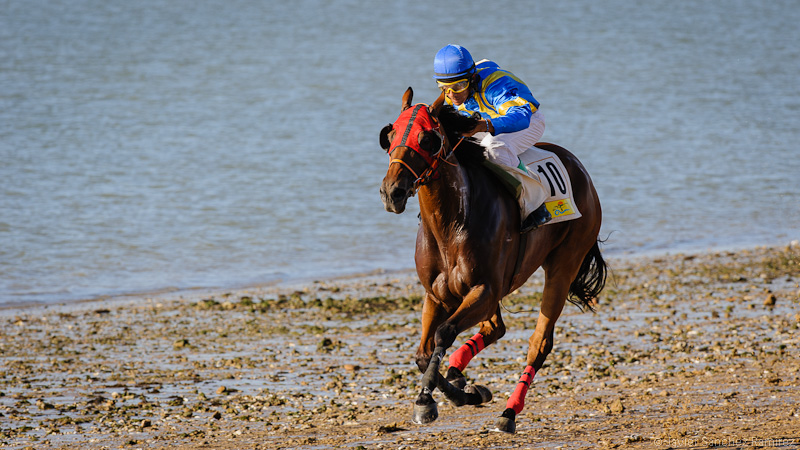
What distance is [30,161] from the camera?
2042 cm

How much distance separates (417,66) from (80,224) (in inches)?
823

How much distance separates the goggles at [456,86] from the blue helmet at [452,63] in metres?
0.05

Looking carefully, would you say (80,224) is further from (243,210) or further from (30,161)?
(30,161)

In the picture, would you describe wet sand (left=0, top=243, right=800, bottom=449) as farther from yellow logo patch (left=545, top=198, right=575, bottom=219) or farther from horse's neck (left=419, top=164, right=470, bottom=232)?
horse's neck (left=419, top=164, right=470, bottom=232)

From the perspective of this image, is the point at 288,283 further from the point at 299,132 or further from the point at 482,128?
the point at 299,132

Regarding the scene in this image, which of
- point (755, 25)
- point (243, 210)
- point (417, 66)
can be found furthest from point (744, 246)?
point (755, 25)

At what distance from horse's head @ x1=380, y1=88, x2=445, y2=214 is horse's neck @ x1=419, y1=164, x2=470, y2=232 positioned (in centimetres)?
19

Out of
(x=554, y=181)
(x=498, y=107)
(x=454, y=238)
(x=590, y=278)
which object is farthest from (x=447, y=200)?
(x=590, y=278)

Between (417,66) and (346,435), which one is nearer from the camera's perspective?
(346,435)

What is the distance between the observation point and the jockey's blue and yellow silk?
6039 mm

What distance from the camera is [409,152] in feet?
18.0

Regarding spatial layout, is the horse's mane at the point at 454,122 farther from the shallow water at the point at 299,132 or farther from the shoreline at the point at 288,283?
the shallow water at the point at 299,132

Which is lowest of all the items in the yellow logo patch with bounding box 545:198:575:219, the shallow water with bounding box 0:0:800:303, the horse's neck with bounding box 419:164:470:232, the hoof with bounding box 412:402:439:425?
the shallow water with bounding box 0:0:800:303

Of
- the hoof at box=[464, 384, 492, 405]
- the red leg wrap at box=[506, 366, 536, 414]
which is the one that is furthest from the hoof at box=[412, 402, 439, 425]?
the red leg wrap at box=[506, 366, 536, 414]
